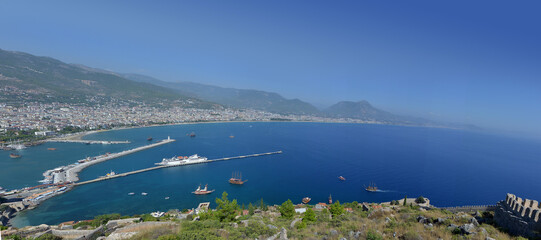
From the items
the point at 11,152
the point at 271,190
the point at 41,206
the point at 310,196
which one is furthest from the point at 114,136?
the point at 310,196

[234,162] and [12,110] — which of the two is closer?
[234,162]

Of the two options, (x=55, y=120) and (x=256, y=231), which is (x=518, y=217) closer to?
(x=256, y=231)

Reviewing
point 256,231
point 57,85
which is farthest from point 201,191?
point 57,85

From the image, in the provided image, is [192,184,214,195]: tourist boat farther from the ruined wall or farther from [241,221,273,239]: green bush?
the ruined wall

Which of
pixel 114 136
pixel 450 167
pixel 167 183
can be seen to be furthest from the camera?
pixel 114 136

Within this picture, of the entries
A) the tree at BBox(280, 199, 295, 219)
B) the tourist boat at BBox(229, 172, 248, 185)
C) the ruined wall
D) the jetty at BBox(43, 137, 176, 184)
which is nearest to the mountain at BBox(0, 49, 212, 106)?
the jetty at BBox(43, 137, 176, 184)

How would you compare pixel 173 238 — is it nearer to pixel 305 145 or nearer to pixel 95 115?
pixel 305 145

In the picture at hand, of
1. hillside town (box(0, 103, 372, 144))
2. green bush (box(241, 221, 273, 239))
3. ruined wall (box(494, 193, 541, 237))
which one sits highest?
ruined wall (box(494, 193, 541, 237))

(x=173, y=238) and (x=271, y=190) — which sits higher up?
(x=173, y=238)
